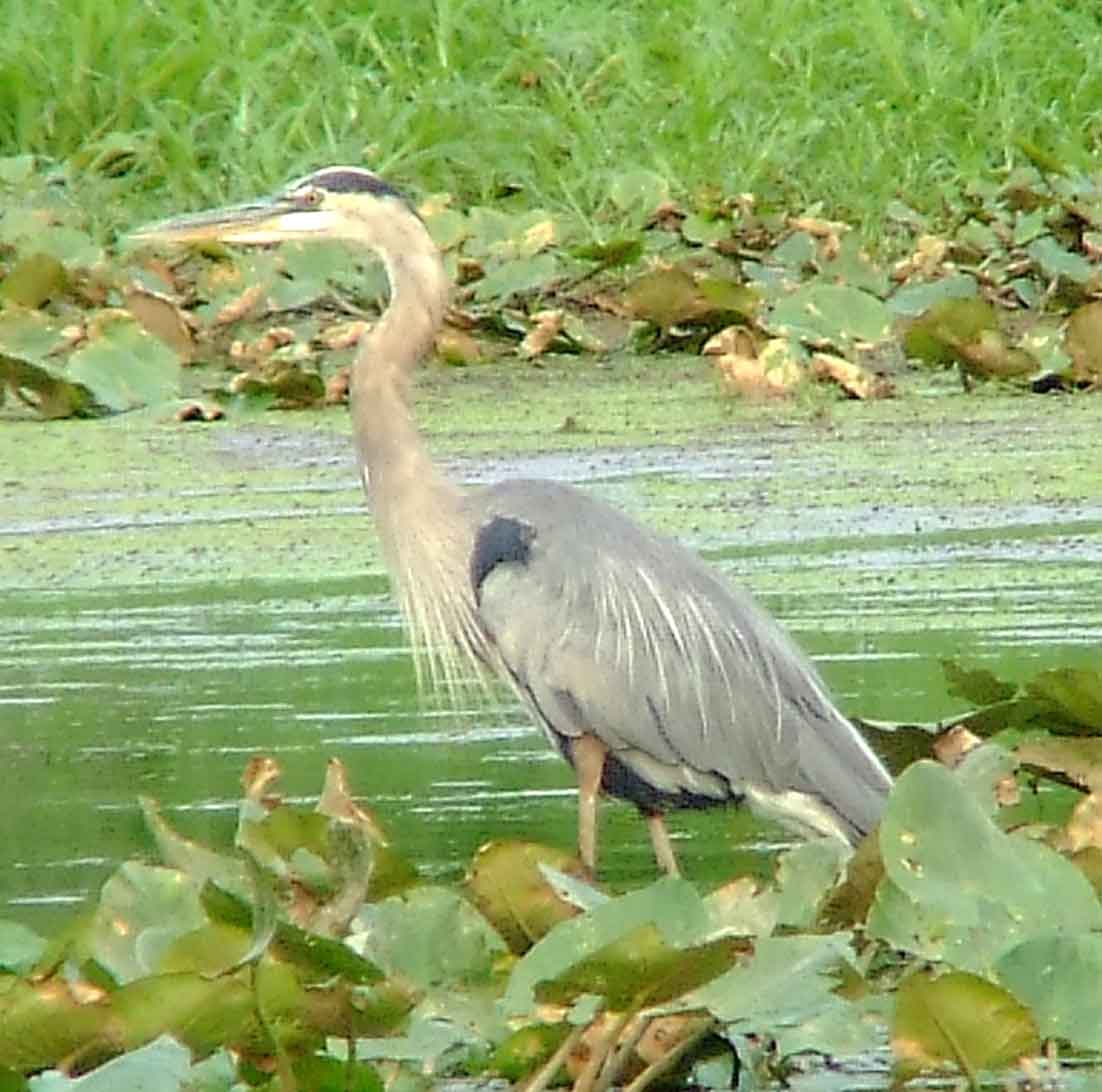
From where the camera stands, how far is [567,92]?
461 inches

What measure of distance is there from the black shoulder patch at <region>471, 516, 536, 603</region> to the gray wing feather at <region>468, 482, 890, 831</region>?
0.01 meters

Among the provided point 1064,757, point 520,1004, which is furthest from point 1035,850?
point 1064,757

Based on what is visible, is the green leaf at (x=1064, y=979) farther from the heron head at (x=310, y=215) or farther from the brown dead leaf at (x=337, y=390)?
the brown dead leaf at (x=337, y=390)

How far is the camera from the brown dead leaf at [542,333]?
34.5 feet

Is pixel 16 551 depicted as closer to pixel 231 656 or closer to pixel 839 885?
pixel 231 656

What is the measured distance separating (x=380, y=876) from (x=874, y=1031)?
0.68 m

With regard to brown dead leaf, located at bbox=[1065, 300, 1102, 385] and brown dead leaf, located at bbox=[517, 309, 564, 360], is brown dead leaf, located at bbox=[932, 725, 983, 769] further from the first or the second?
brown dead leaf, located at bbox=[517, 309, 564, 360]

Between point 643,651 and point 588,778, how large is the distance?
244mm

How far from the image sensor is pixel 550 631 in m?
5.83

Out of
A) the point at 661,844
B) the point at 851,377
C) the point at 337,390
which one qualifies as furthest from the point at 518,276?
the point at 661,844

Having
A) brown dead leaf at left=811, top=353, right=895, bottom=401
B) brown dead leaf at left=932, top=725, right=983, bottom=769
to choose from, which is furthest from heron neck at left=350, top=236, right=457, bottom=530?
brown dead leaf at left=811, top=353, right=895, bottom=401

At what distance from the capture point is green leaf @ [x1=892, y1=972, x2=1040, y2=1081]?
3.53 meters

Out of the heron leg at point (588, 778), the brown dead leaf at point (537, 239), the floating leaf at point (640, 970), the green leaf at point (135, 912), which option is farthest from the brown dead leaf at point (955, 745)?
the brown dead leaf at point (537, 239)

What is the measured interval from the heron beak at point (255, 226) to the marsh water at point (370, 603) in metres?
0.84
